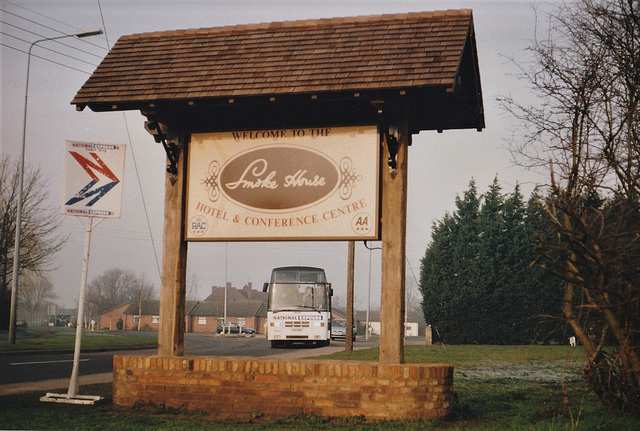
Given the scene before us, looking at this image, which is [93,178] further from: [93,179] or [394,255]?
[394,255]

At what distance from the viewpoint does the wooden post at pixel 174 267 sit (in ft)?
30.7

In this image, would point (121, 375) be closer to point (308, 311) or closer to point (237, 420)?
point (237, 420)

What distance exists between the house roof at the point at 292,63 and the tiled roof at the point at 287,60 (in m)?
0.01

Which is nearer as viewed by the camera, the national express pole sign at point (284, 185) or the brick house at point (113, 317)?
the national express pole sign at point (284, 185)

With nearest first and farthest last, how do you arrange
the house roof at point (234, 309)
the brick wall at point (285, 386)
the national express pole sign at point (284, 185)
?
the brick wall at point (285, 386)
the national express pole sign at point (284, 185)
the house roof at point (234, 309)

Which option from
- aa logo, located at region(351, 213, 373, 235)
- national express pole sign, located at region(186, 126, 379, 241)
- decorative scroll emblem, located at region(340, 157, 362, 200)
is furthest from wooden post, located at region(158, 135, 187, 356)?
aa logo, located at region(351, 213, 373, 235)

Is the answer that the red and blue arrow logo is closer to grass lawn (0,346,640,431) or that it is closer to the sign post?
the sign post

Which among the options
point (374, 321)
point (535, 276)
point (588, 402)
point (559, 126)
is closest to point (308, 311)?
point (535, 276)

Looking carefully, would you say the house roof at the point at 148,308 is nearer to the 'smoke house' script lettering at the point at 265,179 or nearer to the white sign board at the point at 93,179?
the white sign board at the point at 93,179

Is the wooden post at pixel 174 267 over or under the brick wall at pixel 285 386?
over

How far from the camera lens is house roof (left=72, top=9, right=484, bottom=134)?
843 cm

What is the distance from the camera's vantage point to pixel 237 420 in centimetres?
820

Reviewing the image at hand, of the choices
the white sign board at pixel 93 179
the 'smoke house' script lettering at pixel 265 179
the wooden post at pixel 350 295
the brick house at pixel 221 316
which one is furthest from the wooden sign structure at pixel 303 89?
the brick house at pixel 221 316

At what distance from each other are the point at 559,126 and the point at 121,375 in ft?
23.3
